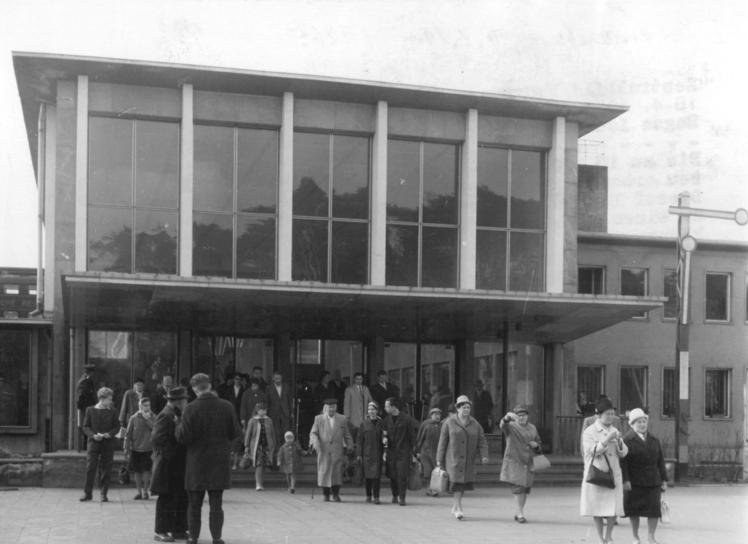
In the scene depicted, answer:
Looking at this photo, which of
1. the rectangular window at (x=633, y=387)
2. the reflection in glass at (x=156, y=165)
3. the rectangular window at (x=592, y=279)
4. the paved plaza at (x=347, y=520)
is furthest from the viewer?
the rectangular window at (x=633, y=387)

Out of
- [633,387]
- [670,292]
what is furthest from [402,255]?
[670,292]

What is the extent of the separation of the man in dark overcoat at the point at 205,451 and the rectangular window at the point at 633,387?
2363 cm

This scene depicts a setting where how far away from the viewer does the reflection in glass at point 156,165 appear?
27.7 meters

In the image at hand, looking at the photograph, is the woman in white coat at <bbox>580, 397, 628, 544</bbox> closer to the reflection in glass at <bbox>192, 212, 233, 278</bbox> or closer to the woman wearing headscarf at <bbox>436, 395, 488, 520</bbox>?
the woman wearing headscarf at <bbox>436, 395, 488, 520</bbox>

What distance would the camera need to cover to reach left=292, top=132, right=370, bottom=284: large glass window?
28734 mm

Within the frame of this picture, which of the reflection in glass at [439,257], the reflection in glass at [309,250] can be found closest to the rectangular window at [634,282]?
the reflection in glass at [439,257]

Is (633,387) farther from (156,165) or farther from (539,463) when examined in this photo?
(539,463)

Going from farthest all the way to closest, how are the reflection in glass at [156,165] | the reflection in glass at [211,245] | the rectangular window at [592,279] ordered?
the rectangular window at [592,279] < the reflection in glass at [211,245] < the reflection in glass at [156,165]

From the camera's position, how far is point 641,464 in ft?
47.9

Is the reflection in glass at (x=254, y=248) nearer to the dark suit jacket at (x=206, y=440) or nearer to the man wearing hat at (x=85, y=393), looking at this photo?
the man wearing hat at (x=85, y=393)

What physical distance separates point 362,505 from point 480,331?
9891 mm

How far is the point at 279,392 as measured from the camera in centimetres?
2384

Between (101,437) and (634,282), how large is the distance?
65.6ft

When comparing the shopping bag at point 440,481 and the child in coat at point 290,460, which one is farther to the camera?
the child in coat at point 290,460
